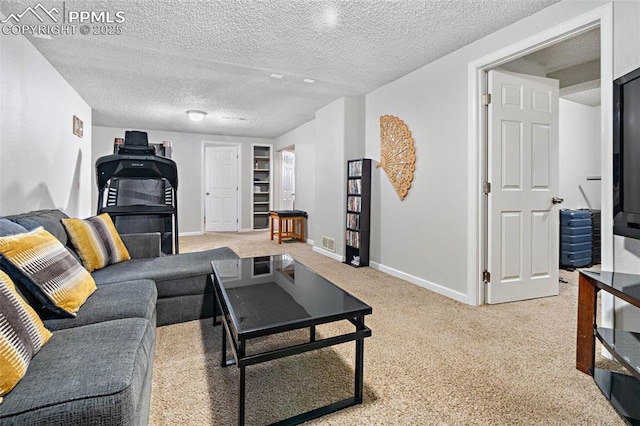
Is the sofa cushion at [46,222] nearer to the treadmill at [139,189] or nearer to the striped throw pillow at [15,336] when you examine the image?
the striped throw pillow at [15,336]

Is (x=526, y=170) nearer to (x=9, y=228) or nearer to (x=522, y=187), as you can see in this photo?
(x=522, y=187)

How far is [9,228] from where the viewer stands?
151 centimetres

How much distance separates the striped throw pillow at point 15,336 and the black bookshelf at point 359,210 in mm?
3345

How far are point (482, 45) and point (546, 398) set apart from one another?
261 cm

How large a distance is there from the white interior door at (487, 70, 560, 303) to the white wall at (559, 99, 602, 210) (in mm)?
2226

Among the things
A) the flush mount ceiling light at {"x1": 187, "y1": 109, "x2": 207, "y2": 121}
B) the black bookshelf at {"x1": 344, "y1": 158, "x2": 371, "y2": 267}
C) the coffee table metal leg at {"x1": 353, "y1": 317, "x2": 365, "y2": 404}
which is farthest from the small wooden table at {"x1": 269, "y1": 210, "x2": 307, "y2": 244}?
the coffee table metal leg at {"x1": 353, "y1": 317, "x2": 365, "y2": 404}

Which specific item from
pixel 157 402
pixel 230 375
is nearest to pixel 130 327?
pixel 157 402

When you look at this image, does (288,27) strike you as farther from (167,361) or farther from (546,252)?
(546,252)

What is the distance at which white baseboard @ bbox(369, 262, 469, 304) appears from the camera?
9.52 ft

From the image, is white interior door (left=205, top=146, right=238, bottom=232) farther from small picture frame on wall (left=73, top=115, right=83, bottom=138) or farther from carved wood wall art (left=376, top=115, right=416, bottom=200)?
carved wood wall art (left=376, top=115, right=416, bottom=200)

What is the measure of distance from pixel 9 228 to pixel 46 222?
1.54 feet

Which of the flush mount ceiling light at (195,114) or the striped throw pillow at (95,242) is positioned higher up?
the flush mount ceiling light at (195,114)

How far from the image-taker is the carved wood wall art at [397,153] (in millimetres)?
3502

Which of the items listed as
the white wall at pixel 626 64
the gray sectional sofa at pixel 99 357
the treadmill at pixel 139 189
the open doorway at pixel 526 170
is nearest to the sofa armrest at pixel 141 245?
the gray sectional sofa at pixel 99 357
